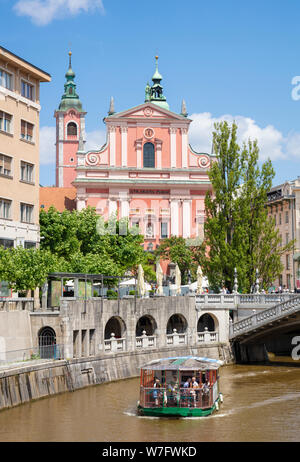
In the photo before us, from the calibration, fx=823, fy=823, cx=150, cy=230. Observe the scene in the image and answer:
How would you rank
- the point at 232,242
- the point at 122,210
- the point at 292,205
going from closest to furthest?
the point at 232,242
the point at 122,210
the point at 292,205

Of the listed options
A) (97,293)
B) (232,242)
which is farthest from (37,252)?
(232,242)

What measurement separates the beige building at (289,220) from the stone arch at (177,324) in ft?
134

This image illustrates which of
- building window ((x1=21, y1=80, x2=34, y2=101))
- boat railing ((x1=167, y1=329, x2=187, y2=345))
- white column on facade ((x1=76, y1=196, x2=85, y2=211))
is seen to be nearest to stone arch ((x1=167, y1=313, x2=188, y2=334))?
boat railing ((x1=167, y1=329, x2=187, y2=345))

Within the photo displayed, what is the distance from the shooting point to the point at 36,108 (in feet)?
191

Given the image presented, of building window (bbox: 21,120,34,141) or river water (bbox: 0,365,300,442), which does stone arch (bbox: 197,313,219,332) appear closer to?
river water (bbox: 0,365,300,442)

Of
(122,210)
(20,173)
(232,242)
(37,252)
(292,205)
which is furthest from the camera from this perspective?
(292,205)

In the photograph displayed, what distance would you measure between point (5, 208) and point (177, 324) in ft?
53.6

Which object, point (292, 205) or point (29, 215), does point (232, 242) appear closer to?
point (29, 215)

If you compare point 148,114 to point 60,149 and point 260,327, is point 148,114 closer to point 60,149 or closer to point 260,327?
point 60,149

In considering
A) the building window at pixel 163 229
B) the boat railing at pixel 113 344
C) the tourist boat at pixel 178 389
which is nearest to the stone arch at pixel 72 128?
the building window at pixel 163 229

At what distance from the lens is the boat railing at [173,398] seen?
3797 centimetres

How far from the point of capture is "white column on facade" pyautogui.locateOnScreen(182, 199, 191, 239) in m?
98.2

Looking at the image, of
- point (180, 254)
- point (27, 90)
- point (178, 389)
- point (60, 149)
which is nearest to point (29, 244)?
point (27, 90)

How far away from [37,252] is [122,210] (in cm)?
4704
